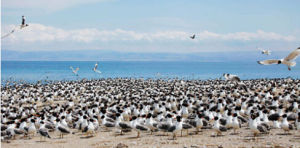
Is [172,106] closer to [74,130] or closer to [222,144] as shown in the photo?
[74,130]

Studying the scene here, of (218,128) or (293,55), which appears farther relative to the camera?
(218,128)

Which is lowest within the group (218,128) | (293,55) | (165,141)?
(165,141)

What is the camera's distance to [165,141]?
1488cm

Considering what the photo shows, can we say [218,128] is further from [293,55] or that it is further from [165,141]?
[293,55]

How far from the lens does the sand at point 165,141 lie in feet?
45.3

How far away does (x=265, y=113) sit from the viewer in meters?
17.7

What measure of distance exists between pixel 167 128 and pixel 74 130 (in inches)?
231

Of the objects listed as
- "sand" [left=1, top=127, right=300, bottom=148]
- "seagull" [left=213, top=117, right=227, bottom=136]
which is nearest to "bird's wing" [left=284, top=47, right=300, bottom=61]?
"sand" [left=1, top=127, right=300, bottom=148]

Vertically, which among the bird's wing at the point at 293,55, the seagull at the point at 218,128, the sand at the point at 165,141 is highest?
the bird's wing at the point at 293,55

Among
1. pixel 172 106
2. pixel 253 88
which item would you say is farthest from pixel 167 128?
pixel 253 88

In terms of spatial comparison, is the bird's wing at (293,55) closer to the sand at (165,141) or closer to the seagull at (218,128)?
the sand at (165,141)

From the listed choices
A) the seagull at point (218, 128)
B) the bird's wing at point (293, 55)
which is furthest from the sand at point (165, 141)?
the bird's wing at point (293, 55)

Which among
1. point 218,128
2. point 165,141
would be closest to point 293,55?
point 218,128

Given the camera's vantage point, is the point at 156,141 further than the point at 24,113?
No
